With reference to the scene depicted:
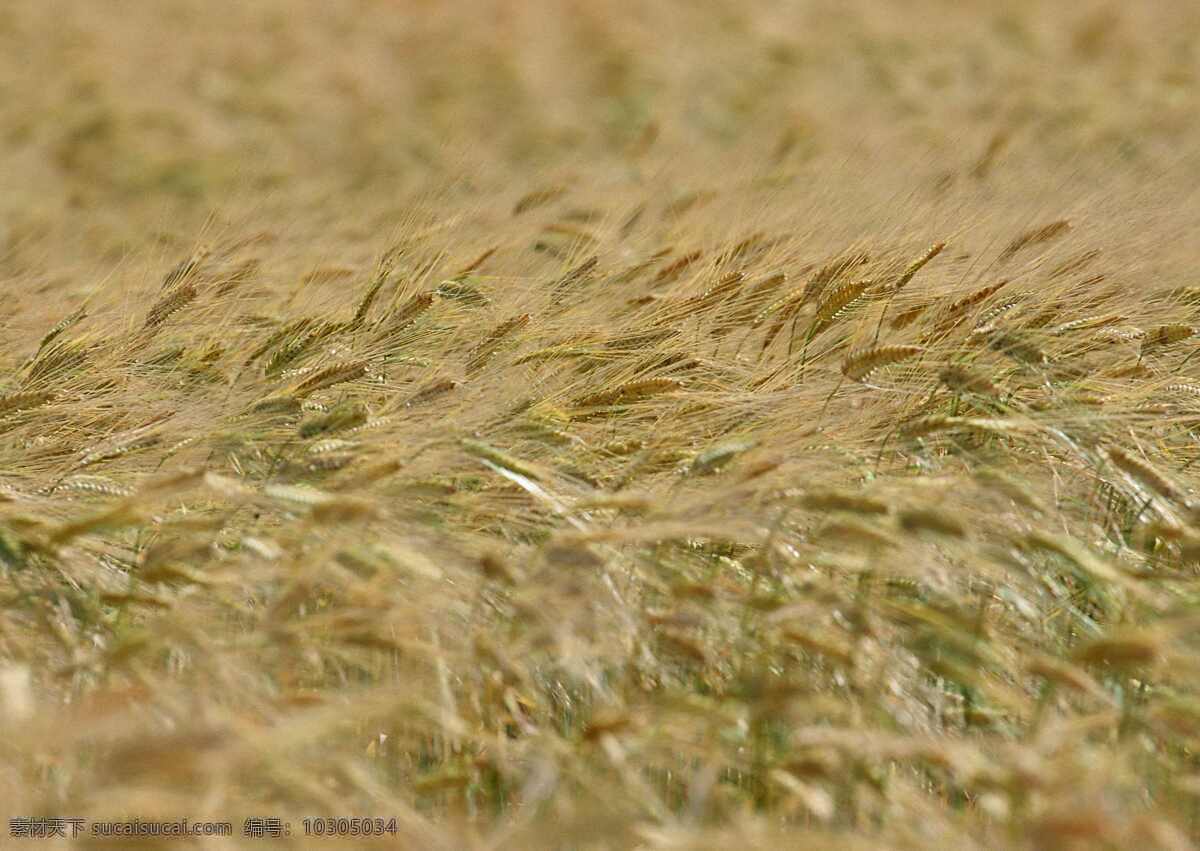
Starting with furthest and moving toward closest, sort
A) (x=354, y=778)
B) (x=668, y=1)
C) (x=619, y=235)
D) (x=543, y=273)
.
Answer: (x=668, y=1) < (x=619, y=235) < (x=543, y=273) < (x=354, y=778)

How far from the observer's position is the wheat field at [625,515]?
4.10 ft

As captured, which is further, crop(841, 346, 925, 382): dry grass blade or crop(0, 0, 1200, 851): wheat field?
crop(841, 346, 925, 382): dry grass blade

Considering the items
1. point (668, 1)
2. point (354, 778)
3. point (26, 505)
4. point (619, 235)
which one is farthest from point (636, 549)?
point (668, 1)

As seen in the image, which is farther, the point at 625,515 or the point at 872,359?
the point at 872,359

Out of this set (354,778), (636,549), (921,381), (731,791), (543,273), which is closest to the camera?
(354,778)

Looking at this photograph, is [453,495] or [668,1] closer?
[453,495]

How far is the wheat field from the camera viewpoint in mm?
1250

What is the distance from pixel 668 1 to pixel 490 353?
292 inches

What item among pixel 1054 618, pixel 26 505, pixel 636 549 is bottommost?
pixel 1054 618

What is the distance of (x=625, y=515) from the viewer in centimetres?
162

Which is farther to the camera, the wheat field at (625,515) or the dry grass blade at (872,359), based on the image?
the dry grass blade at (872,359)

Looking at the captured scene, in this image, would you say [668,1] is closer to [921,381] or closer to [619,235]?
[619,235]

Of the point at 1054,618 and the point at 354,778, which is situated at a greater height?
the point at 354,778

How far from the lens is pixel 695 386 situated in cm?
203
